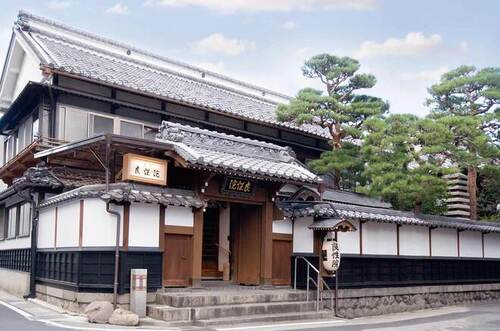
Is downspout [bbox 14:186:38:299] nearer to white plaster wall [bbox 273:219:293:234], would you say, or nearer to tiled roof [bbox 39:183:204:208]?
tiled roof [bbox 39:183:204:208]

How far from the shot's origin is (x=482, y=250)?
83.5 ft

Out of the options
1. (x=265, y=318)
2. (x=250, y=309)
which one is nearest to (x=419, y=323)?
(x=265, y=318)

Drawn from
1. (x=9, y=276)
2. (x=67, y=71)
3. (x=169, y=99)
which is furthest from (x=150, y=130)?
(x=9, y=276)

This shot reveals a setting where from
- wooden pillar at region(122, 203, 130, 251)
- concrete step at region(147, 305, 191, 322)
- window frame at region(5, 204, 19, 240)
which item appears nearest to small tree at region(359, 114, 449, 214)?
concrete step at region(147, 305, 191, 322)

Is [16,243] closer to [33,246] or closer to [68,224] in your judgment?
[33,246]

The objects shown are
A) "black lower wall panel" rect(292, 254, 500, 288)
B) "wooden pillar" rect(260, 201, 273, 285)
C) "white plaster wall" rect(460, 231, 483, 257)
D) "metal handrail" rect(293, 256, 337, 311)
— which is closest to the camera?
"metal handrail" rect(293, 256, 337, 311)

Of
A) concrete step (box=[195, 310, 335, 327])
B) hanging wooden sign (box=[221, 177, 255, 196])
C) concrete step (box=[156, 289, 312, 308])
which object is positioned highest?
hanging wooden sign (box=[221, 177, 255, 196])

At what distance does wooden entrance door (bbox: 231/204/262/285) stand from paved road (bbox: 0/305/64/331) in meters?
7.14

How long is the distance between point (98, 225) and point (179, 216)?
2.39m

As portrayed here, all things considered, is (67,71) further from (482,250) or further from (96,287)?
(482,250)

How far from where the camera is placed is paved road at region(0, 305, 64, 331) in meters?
12.6

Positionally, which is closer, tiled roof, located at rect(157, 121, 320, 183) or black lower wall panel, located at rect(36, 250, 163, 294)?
black lower wall panel, located at rect(36, 250, 163, 294)

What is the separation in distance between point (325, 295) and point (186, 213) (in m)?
5.63

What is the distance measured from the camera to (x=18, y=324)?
1334 cm
